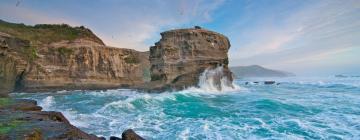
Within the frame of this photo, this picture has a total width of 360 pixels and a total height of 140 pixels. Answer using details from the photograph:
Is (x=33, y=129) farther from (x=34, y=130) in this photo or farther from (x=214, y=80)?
(x=214, y=80)

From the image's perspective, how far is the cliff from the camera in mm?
29839

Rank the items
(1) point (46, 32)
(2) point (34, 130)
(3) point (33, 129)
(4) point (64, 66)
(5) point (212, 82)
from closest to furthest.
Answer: (2) point (34, 130) < (3) point (33, 129) < (5) point (212, 82) < (4) point (64, 66) < (1) point (46, 32)

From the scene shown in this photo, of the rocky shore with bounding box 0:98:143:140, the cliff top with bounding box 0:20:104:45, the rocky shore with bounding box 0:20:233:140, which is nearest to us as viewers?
the rocky shore with bounding box 0:98:143:140

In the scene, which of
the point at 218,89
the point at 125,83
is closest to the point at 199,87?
the point at 218,89

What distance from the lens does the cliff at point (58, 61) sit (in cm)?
2984

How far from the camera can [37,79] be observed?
31453 millimetres

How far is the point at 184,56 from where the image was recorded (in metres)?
32.1

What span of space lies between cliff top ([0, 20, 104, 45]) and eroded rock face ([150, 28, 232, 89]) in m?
16.1

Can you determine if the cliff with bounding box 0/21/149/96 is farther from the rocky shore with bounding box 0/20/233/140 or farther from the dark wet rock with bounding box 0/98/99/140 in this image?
the dark wet rock with bounding box 0/98/99/140

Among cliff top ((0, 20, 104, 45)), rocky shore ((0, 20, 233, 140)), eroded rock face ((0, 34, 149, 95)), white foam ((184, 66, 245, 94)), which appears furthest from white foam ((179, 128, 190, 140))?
cliff top ((0, 20, 104, 45))

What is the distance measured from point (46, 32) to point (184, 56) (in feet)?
74.8

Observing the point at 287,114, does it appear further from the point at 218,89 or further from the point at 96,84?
the point at 96,84

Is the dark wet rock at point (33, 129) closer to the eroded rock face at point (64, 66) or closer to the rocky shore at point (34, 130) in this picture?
the rocky shore at point (34, 130)

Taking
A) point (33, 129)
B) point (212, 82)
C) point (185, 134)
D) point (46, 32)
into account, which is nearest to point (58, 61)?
point (46, 32)
